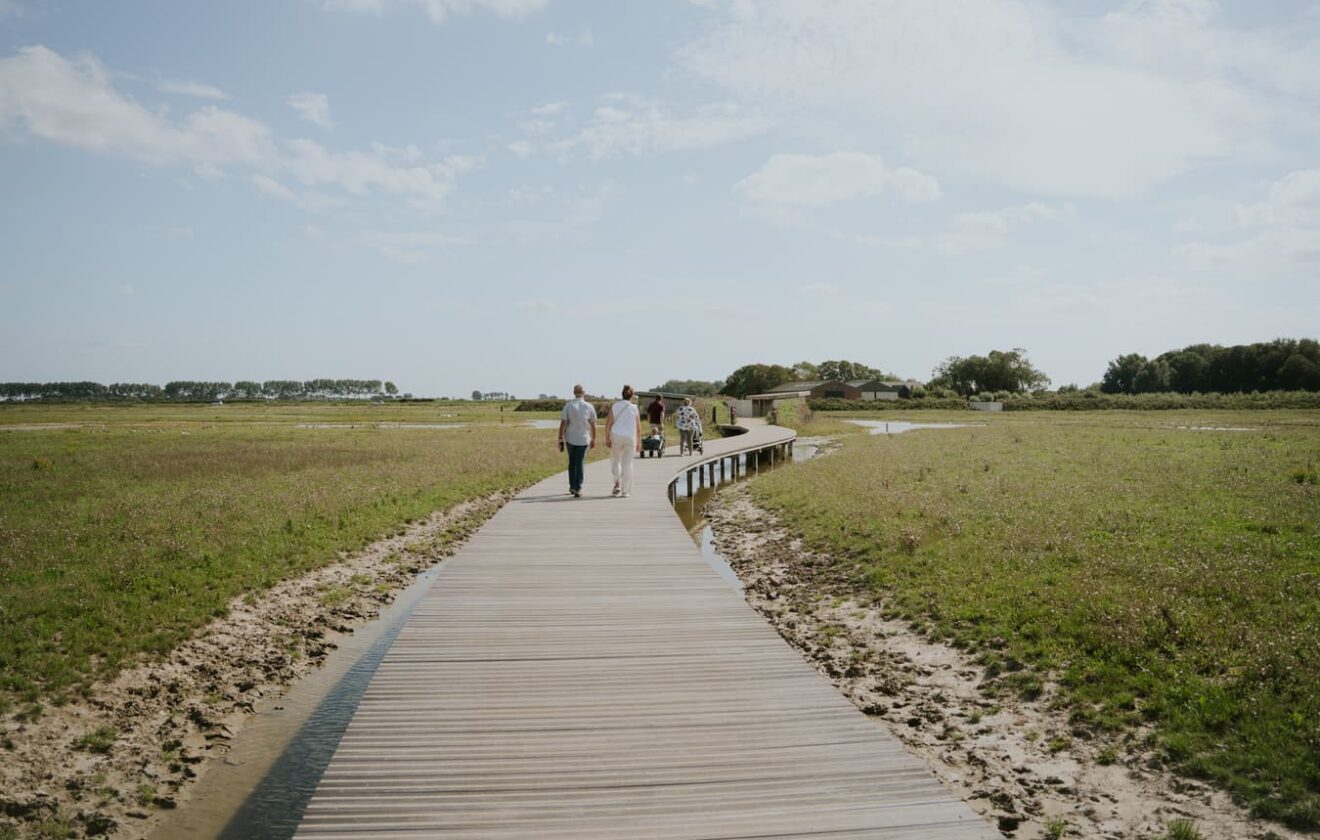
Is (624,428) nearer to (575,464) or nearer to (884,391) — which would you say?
(575,464)

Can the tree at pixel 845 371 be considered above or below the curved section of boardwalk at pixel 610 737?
above

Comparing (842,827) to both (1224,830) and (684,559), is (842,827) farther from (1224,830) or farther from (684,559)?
(684,559)

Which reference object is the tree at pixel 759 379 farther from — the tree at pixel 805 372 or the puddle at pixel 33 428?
the puddle at pixel 33 428

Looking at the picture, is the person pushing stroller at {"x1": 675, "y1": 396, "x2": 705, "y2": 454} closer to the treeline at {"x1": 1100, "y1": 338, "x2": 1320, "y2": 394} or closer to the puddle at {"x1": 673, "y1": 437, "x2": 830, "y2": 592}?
the puddle at {"x1": 673, "y1": 437, "x2": 830, "y2": 592}

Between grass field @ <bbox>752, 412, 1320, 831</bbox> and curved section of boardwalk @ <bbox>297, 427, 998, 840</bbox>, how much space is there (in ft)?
8.02

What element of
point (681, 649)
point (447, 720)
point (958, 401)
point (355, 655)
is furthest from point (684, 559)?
point (958, 401)

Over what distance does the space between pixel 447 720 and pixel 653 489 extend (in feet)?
38.3

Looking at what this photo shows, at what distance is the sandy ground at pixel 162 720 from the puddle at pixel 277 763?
15 cm

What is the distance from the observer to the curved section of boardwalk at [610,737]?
4.05 m

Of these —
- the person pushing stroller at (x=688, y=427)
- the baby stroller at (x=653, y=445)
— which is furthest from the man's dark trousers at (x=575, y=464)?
the person pushing stroller at (x=688, y=427)

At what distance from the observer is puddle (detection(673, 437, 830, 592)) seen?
13453 millimetres

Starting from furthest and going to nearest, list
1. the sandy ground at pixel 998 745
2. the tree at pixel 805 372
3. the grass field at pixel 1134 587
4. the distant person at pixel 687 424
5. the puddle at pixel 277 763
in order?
the tree at pixel 805 372
the distant person at pixel 687 424
the grass field at pixel 1134 587
the puddle at pixel 277 763
the sandy ground at pixel 998 745

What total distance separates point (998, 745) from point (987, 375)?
4622 inches

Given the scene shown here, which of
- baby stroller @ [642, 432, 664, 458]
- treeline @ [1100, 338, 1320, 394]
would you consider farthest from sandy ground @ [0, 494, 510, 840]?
treeline @ [1100, 338, 1320, 394]
